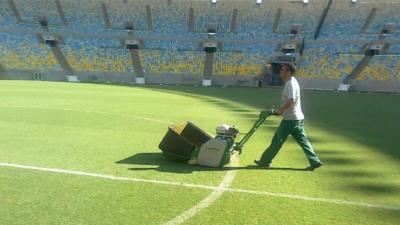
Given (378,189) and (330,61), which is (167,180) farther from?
(330,61)

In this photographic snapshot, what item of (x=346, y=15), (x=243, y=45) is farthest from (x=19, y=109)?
(x=346, y=15)

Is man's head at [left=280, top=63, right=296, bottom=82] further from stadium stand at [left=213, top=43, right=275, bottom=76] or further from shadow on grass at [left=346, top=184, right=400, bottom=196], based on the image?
stadium stand at [left=213, top=43, right=275, bottom=76]

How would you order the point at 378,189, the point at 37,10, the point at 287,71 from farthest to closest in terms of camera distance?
1. the point at 37,10
2. the point at 287,71
3. the point at 378,189

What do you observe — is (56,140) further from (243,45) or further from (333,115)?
(243,45)

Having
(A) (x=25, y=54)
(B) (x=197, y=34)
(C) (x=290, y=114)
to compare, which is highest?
(C) (x=290, y=114)

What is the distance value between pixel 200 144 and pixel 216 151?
55cm

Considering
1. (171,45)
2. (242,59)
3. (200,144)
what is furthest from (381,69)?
(200,144)

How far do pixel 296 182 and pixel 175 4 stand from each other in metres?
41.1

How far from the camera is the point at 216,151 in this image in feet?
24.4

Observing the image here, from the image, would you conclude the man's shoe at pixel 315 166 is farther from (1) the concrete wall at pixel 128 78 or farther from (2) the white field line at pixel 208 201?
(1) the concrete wall at pixel 128 78

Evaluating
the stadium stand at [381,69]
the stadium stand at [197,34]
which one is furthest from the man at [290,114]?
the stadium stand at [197,34]

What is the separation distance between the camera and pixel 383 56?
37.2 metres

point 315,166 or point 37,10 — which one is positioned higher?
point 37,10

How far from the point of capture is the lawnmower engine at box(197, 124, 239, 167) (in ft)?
24.2
